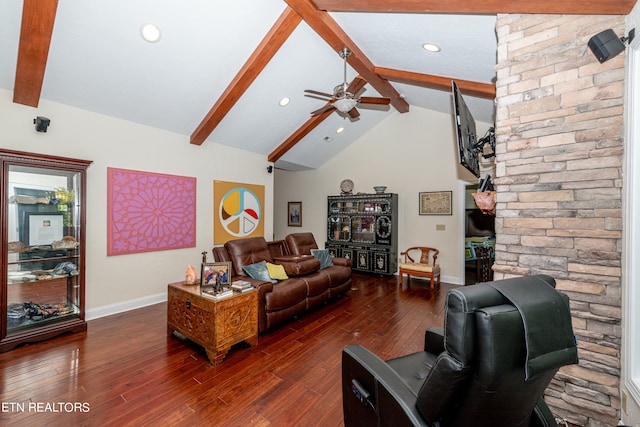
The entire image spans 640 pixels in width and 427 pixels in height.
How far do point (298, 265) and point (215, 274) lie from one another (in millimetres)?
1270

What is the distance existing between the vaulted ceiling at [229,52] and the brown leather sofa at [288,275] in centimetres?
209

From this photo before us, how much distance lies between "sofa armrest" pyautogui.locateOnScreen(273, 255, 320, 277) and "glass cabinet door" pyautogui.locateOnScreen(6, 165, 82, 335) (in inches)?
97.0

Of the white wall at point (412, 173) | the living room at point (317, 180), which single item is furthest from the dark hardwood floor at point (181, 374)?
the white wall at point (412, 173)

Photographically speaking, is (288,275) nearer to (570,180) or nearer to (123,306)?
(123,306)

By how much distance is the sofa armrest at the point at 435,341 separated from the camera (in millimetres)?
1780

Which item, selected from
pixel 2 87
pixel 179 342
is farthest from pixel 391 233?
pixel 2 87

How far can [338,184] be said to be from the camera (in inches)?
285

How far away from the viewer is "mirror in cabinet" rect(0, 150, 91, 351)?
2711 millimetres

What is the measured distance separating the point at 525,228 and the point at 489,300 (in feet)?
4.28

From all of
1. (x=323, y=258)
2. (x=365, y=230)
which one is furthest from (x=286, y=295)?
(x=365, y=230)

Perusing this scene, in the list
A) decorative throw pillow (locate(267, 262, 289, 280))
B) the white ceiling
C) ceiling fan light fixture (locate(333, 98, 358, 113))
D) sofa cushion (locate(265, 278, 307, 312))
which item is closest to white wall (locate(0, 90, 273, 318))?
the white ceiling

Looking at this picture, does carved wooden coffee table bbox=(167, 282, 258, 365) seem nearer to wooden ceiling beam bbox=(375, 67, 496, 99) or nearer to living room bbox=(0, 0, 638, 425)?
living room bbox=(0, 0, 638, 425)

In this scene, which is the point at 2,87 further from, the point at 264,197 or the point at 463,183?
the point at 463,183

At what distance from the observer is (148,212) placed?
399 cm
